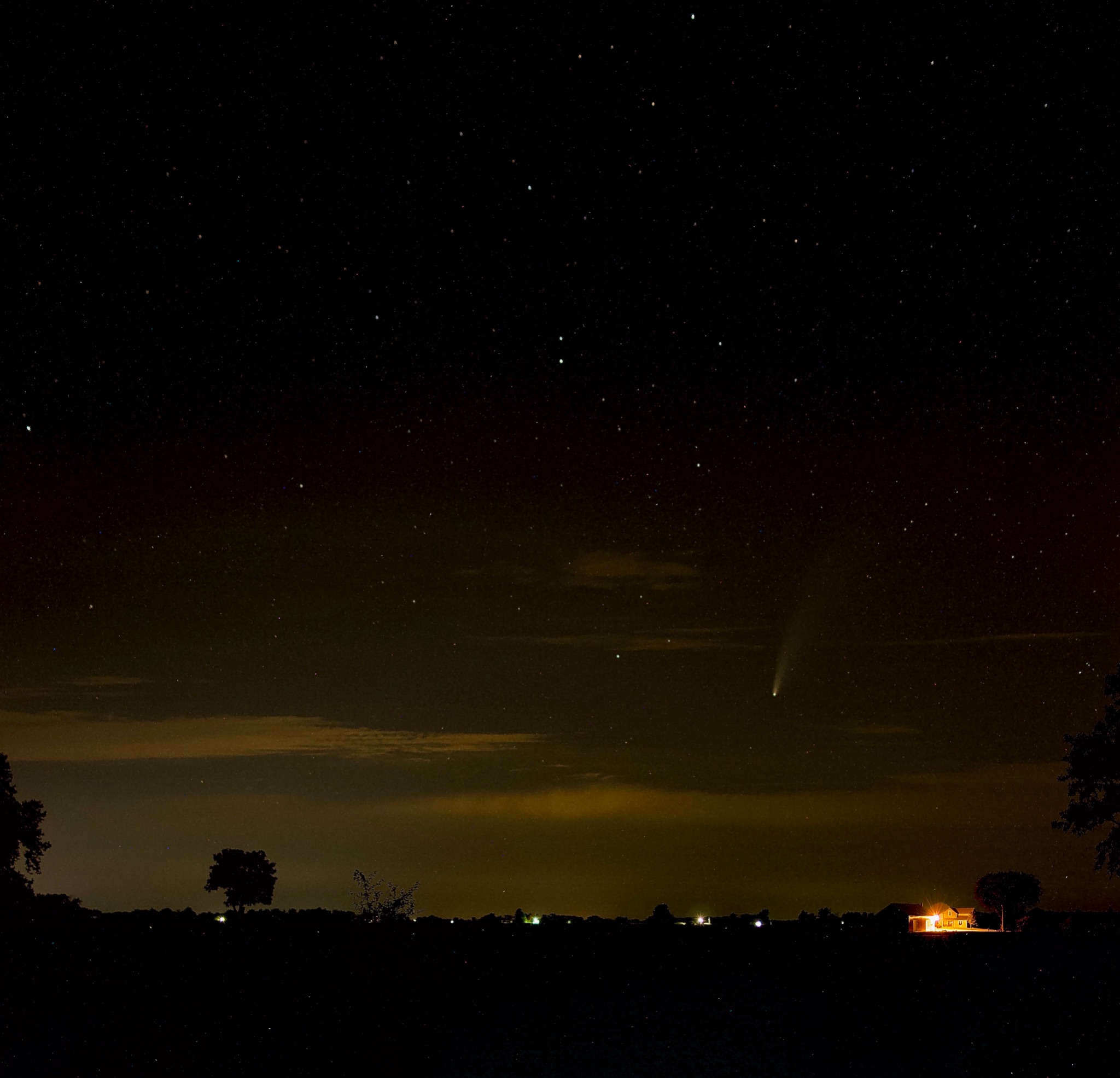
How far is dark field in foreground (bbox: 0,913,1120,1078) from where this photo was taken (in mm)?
25891

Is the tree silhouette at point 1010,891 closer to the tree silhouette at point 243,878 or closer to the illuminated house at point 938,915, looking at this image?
the illuminated house at point 938,915

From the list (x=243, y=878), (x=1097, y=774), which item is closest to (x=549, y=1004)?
(x=1097, y=774)

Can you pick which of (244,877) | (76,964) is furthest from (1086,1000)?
(244,877)

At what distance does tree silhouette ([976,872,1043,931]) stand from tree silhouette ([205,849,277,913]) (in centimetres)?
4529

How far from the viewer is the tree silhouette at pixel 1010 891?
86188 mm

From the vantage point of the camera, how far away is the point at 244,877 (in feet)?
282

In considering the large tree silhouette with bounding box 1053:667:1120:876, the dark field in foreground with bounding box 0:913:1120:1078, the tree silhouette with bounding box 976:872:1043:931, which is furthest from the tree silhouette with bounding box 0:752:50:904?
the tree silhouette with bounding box 976:872:1043:931

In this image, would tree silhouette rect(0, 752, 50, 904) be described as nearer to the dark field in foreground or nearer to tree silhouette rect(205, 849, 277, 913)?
the dark field in foreground

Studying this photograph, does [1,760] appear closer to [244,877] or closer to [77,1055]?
[77,1055]

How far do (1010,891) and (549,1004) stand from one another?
6461 cm

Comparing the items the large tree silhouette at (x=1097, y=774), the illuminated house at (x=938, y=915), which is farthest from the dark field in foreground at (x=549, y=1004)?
the illuminated house at (x=938, y=915)

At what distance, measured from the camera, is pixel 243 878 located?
86.0 m

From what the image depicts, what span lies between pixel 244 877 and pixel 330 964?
56508mm

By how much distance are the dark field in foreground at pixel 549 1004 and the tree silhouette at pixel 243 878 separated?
165 ft
